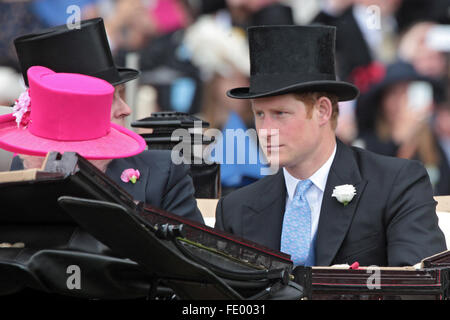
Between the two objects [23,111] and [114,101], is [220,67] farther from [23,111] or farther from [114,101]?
[23,111]

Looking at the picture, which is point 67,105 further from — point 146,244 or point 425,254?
point 425,254

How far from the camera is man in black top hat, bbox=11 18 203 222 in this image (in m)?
3.61

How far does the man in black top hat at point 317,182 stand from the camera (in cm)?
339

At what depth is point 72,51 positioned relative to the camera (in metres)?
3.86

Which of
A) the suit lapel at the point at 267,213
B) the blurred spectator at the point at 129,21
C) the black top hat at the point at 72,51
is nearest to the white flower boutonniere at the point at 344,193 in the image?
the suit lapel at the point at 267,213

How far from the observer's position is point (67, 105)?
8.18 ft

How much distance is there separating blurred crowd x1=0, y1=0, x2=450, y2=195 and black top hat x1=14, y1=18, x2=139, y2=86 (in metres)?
1.79

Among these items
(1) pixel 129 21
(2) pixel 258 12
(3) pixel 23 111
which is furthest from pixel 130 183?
(1) pixel 129 21

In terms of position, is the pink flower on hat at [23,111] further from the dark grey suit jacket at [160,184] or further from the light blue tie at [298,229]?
the light blue tie at [298,229]

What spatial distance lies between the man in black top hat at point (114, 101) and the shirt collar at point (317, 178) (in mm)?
456

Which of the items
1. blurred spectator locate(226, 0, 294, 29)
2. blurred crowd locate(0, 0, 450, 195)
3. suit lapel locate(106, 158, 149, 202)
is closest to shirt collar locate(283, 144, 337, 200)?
suit lapel locate(106, 158, 149, 202)

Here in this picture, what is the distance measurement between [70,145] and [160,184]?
124 centimetres

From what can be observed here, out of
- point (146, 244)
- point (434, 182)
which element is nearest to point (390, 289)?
point (146, 244)
